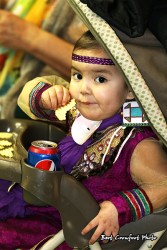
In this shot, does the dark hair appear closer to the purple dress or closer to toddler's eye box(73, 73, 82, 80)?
toddler's eye box(73, 73, 82, 80)

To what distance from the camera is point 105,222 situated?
3.03 ft

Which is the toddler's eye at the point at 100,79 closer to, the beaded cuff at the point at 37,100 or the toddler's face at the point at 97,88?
the toddler's face at the point at 97,88

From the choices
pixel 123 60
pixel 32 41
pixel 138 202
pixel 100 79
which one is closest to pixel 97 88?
pixel 100 79

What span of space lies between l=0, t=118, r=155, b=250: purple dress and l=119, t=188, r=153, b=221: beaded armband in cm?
1

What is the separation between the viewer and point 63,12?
144 cm

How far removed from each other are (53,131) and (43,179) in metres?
0.41

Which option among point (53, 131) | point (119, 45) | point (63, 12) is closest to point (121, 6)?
point (119, 45)

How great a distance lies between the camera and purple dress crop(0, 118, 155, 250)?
1011 mm

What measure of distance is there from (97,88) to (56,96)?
0.17m

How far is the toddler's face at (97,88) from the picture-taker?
0.98m

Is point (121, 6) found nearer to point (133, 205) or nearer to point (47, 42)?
point (133, 205)

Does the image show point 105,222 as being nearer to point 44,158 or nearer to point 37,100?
point 44,158

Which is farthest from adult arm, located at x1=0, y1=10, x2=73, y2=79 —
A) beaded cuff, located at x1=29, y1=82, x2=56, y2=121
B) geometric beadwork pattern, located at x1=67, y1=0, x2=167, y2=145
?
geometric beadwork pattern, located at x1=67, y1=0, x2=167, y2=145

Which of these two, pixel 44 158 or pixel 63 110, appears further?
pixel 63 110
